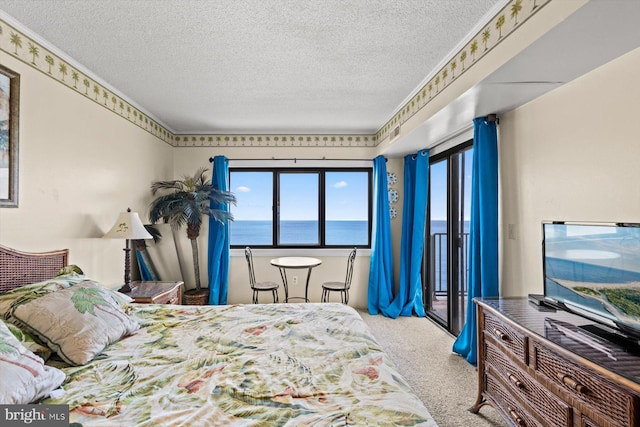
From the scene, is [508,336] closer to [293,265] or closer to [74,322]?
[74,322]

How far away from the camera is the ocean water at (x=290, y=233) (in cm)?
487

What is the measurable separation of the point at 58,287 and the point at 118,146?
1833 mm

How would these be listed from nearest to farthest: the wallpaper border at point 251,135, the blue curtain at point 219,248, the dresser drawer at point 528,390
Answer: the dresser drawer at point 528,390 → the wallpaper border at point 251,135 → the blue curtain at point 219,248

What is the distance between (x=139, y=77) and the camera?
2836mm

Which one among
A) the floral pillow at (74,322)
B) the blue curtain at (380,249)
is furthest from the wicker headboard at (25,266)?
the blue curtain at (380,249)

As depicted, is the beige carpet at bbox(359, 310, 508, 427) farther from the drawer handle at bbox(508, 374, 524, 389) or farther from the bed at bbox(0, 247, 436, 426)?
the bed at bbox(0, 247, 436, 426)

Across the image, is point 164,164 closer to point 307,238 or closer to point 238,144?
point 238,144

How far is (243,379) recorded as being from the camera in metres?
1.38

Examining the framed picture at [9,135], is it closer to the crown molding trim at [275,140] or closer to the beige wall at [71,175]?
the beige wall at [71,175]

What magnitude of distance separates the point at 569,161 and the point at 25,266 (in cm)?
354

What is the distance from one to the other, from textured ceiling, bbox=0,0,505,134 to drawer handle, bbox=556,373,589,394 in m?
1.97

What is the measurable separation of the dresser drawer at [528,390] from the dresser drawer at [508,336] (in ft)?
0.26

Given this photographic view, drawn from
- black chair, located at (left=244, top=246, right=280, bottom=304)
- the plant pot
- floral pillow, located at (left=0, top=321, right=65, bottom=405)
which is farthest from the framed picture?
black chair, located at (left=244, top=246, right=280, bottom=304)

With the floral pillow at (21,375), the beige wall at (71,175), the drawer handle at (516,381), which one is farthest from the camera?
the beige wall at (71,175)
